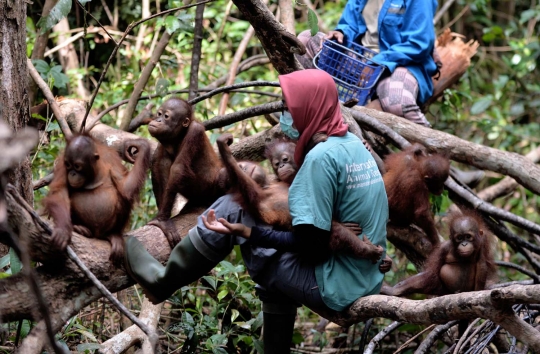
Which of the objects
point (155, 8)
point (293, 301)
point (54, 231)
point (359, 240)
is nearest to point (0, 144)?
point (54, 231)

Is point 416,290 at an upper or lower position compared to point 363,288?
lower

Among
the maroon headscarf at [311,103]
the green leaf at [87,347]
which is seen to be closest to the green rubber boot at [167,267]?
the green leaf at [87,347]

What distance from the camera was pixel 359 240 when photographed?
3846 mm

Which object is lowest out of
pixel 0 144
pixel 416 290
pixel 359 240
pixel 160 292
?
pixel 416 290

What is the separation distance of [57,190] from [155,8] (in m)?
6.11

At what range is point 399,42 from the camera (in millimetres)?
6457

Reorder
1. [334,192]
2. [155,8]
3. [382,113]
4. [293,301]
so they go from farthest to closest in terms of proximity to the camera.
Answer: [155,8] → [382,113] → [293,301] → [334,192]

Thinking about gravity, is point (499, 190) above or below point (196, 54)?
below

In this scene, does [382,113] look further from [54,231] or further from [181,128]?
[54,231]

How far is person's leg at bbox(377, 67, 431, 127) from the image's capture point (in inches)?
244

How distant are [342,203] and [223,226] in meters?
0.67

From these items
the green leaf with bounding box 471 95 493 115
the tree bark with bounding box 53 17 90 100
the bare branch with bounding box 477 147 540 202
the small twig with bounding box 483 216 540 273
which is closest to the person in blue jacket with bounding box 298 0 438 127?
the small twig with bounding box 483 216 540 273

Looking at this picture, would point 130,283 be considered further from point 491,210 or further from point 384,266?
point 491,210

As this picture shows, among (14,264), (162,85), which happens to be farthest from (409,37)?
(14,264)
